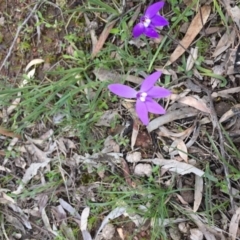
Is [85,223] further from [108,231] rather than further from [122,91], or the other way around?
[122,91]

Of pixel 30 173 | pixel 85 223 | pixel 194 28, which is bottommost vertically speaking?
pixel 85 223

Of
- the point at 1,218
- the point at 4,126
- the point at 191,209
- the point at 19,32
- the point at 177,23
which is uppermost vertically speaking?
the point at 177,23

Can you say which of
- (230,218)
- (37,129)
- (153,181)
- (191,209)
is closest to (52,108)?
(37,129)

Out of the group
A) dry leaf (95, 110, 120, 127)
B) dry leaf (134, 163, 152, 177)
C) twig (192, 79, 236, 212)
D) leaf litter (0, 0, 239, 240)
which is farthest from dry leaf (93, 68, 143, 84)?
dry leaf (134, 163, 152, 177)

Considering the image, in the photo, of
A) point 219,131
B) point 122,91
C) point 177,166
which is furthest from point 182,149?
point 122,91

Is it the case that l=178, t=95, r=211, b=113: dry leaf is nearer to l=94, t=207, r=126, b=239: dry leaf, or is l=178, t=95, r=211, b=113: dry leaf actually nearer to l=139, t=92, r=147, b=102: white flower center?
l=139, t=92, r=147, b=102: white flower center

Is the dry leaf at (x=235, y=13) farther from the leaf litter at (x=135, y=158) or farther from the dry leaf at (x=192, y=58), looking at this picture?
the dry leaf at (x=192, y=58)

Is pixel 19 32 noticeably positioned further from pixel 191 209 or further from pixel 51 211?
pixel 191 209
